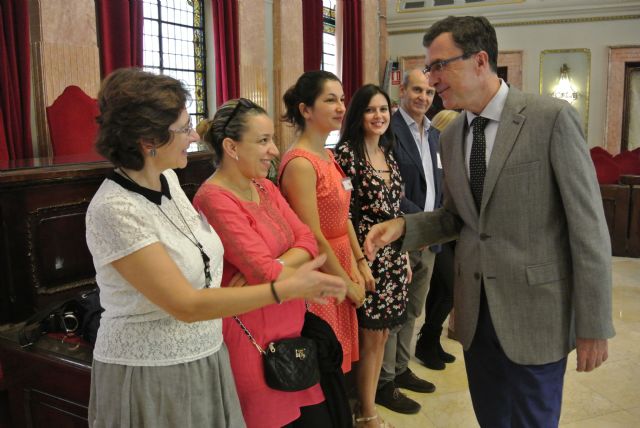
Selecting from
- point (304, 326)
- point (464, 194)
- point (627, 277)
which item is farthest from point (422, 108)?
point (627, 277)

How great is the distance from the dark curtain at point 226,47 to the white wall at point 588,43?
5965 mm

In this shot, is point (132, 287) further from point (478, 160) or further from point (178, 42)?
point (178, 42)

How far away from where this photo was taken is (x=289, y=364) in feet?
6.10

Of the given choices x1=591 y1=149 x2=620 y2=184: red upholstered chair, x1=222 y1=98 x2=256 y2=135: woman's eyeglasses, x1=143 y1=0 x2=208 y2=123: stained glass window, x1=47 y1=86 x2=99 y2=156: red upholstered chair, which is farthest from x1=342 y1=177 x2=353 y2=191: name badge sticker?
x1=591 y1=149 x2=620 y2=184: red upholstered chair

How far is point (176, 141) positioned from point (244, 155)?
1.55 ft

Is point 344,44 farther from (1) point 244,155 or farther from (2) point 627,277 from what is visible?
(1) point 244,155

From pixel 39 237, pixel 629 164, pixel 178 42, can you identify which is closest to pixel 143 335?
pixel 39 237

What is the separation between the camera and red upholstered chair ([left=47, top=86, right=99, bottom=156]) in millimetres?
4602

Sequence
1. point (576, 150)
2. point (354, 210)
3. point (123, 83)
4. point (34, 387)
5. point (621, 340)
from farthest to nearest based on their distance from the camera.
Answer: point (621, 340), point (354, 210), point (34, 387), point (576, 150), point (123, 83)

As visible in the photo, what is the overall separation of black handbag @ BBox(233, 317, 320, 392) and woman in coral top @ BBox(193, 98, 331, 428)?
0.03 metres

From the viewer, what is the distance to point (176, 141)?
1.57 m

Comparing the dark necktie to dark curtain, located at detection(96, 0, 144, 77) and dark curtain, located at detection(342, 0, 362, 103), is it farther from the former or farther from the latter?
dark curtain, located at detection(342, 0, 362, 103)

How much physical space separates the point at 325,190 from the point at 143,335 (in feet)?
3.97

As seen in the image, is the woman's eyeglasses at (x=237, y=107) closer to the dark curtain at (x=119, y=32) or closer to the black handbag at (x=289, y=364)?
the black handbag at (x=289, y=364)
